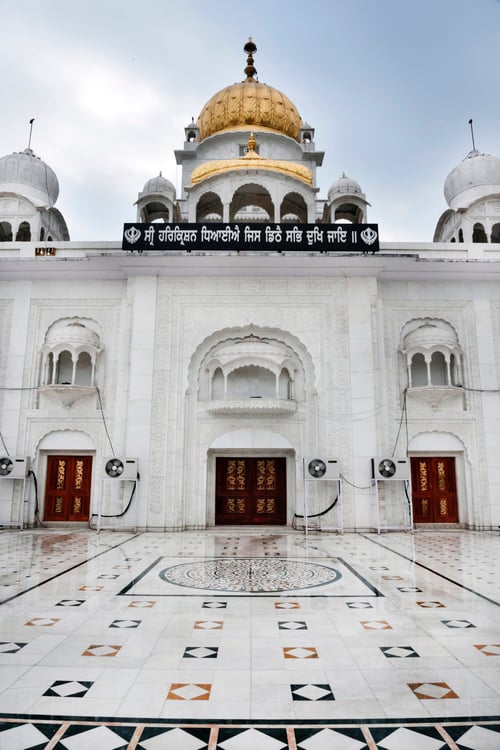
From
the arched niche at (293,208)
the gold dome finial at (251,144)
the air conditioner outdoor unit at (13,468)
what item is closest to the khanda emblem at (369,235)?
the arched niche at (293,208)

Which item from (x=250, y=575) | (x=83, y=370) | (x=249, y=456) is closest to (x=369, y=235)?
(x=249, y=456)

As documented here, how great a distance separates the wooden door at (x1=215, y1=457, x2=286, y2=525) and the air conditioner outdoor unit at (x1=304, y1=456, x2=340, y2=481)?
137cm

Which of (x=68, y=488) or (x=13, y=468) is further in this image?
(x=68, y=488)

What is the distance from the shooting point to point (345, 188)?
44.0 ft

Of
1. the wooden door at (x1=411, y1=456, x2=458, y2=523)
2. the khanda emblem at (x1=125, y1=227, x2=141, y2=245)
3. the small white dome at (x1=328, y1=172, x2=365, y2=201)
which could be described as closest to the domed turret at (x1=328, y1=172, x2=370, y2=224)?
the small white dome at (x1=328, y1=172, x2=365, y2=201)

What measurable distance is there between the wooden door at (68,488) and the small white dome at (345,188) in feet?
28.9

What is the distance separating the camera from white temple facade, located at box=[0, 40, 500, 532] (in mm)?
9836

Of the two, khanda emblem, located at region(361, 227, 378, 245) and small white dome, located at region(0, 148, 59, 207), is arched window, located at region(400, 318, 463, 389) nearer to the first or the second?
khanda emblem, located at region(361, 227, 378, 245)

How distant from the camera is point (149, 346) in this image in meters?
10.2

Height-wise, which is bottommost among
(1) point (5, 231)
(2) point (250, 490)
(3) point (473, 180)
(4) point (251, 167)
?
(2) point (250, 490)

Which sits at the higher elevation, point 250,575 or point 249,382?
point 249,382

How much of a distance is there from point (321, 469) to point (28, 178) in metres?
9.81

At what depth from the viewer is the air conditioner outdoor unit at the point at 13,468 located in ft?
31.8

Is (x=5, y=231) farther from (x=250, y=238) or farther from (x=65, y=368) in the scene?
(x=250, y=238)
